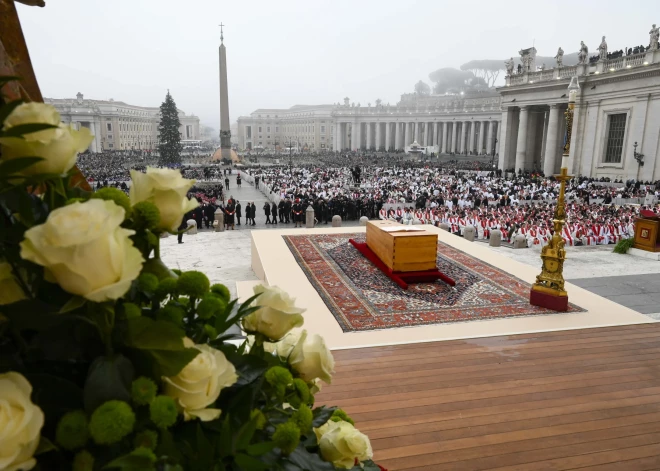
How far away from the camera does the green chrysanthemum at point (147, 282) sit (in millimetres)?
1014

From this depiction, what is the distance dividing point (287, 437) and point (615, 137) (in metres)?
42.2

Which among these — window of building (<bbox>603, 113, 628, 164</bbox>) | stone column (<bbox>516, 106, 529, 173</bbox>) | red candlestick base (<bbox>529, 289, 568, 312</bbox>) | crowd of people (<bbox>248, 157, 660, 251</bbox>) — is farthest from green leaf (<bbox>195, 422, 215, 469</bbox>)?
stone column (<bbox>516, 106, 529, 173</bbox>)

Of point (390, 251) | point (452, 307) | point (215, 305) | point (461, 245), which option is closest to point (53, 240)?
point (215, 305)

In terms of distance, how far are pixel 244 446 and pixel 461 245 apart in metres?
12.2

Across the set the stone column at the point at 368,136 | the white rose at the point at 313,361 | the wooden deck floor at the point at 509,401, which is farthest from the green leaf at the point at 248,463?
the stone column at the point at 368,136

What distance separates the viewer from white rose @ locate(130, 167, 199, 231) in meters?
1.01

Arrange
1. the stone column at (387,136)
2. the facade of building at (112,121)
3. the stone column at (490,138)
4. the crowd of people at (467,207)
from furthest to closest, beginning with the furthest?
the stone column at (387,136) < the facade of building at (112,121) < the stone column at (490,138) < the crowd of people at (467,207)

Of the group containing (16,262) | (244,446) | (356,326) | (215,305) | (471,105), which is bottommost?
(356,326)

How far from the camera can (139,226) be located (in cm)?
99

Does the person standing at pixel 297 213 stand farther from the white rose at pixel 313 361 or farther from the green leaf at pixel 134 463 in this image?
the green leaf at pixel 134 463

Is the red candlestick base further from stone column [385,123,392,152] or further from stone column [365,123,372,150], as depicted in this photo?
stone column [365,123,372,150]

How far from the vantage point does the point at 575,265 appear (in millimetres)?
11578

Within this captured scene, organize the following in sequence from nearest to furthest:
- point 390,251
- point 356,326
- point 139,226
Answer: point 139,226, point 356,326, point 390,251

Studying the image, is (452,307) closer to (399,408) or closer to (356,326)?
(356,326)
